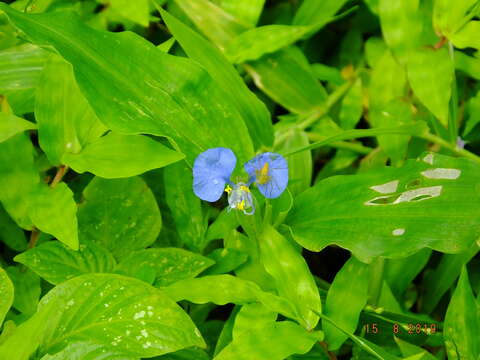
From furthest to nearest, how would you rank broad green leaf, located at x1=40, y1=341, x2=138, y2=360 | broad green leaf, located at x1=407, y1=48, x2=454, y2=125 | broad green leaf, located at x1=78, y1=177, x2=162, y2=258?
broad green leaf, located at x1=407, y1=48, x2=454, y2=125, broad green leaf, located at x1=78, y1=177, x2=162, y2=258, broad green leaf, located at x1=40, y1=341, x2=138, y2=360

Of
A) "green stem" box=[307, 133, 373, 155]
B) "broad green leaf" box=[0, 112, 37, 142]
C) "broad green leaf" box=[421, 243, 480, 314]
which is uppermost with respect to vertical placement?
"broad green leaf" box=[0, 112, 37, 142]

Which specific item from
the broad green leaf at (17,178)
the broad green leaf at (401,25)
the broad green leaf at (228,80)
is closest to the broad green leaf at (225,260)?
the broad green leaf at (228,80)

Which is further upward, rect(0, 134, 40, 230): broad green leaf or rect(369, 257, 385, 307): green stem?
rect(0, 134, 40, 230): broad green leaf

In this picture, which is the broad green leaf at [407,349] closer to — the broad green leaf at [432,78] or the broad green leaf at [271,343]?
the broad green leaf at [271,343]

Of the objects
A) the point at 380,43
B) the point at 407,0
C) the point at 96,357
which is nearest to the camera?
the point at 96,357

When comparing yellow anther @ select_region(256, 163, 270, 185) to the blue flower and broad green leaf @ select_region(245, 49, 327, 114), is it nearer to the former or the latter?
the blue flower

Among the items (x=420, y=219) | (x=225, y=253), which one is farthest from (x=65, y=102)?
(x=420, y=219)

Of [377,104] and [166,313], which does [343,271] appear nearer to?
[166,313]

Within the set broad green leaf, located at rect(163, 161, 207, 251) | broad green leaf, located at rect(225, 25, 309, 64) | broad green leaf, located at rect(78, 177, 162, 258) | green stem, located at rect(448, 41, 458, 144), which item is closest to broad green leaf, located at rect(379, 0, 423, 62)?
green stem, located at rect(448, 41, 458, 144)

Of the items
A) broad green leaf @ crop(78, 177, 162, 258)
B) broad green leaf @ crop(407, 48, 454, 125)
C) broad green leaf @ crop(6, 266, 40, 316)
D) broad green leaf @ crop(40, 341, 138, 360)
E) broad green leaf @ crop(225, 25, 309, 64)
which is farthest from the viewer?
broad green leaf @ crop(225, 25, 309, 64)
